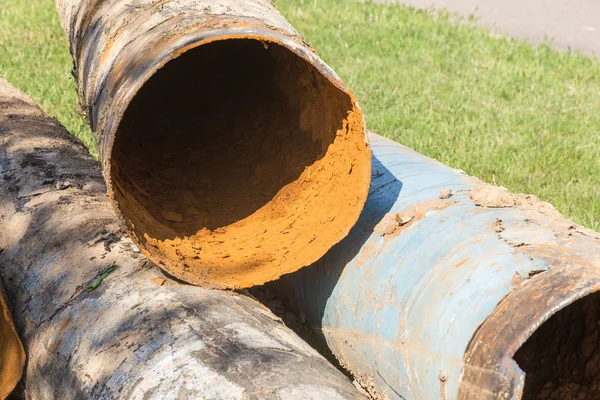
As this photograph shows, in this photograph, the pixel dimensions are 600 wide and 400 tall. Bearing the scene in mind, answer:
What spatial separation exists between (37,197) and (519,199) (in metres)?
1.89

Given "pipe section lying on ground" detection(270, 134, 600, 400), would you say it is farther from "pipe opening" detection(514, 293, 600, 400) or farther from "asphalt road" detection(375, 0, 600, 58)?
"asphalt road" detection(375, 0, 600, 58)

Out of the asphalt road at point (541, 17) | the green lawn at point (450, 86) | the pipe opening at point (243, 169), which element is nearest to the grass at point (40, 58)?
the green lawn at point (450, 86)

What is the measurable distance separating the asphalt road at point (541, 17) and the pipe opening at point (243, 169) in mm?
4615

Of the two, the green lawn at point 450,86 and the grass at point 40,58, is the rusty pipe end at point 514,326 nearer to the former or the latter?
the green lawn at point 450,86

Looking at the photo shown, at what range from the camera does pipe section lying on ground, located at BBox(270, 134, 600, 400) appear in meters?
2.33

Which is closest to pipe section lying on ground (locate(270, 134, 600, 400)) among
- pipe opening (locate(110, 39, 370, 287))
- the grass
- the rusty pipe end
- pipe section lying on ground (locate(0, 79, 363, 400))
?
the rusty pipe end

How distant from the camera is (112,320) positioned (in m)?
2.59

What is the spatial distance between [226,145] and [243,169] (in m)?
0.32

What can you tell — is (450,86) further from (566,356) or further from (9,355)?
(9,355)

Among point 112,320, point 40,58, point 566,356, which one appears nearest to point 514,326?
point 566,356

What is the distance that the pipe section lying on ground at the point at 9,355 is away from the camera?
2.89m

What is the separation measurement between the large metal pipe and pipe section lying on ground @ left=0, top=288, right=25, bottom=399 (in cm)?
58

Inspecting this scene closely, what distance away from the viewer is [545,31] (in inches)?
322

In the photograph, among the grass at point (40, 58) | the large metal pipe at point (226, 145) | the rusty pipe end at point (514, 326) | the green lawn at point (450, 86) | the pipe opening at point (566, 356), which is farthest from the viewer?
the grass at point (40, 58)
